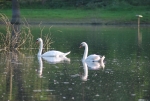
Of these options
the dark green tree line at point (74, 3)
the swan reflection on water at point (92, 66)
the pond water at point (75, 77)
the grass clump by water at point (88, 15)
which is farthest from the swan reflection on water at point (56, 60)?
the dark green tree line at point (74, 3)

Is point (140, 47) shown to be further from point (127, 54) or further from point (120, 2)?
point (120, 2)

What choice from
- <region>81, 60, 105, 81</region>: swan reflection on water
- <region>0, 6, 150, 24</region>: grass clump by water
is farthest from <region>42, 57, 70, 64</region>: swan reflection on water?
<region>0, 6, 150, 24</region>: grass clump by water

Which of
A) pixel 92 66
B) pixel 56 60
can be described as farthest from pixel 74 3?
pixel 92 66

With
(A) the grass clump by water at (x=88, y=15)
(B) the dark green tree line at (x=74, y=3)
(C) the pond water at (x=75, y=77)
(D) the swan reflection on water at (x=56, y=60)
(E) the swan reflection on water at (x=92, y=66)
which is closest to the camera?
(C) the pond water at (x=75, y=77)

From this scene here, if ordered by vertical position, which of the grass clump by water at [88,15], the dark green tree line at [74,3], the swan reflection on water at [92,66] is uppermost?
the dark green tree line at [74,3]

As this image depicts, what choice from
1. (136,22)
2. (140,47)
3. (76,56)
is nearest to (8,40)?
(76,56)

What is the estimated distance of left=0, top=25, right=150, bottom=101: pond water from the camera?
51.2ft

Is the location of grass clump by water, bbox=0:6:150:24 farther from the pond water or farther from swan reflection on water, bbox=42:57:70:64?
swan reflection on water, bbox=42:57:70:64

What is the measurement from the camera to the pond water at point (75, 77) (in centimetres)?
1559

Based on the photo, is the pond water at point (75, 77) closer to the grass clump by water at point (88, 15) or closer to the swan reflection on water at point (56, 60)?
the swan reflection on water at point (56, 60)

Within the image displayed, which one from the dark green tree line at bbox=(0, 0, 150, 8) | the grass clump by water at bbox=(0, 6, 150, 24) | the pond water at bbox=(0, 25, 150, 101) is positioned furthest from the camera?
the dark green tree line at bbox=(0, 0, 150, 8)

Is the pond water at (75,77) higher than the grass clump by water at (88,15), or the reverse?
the grass clump by water at (88,15)

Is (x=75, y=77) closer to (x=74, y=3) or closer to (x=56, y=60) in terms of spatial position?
(x=56, y=60)

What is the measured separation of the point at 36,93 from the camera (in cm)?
1579
